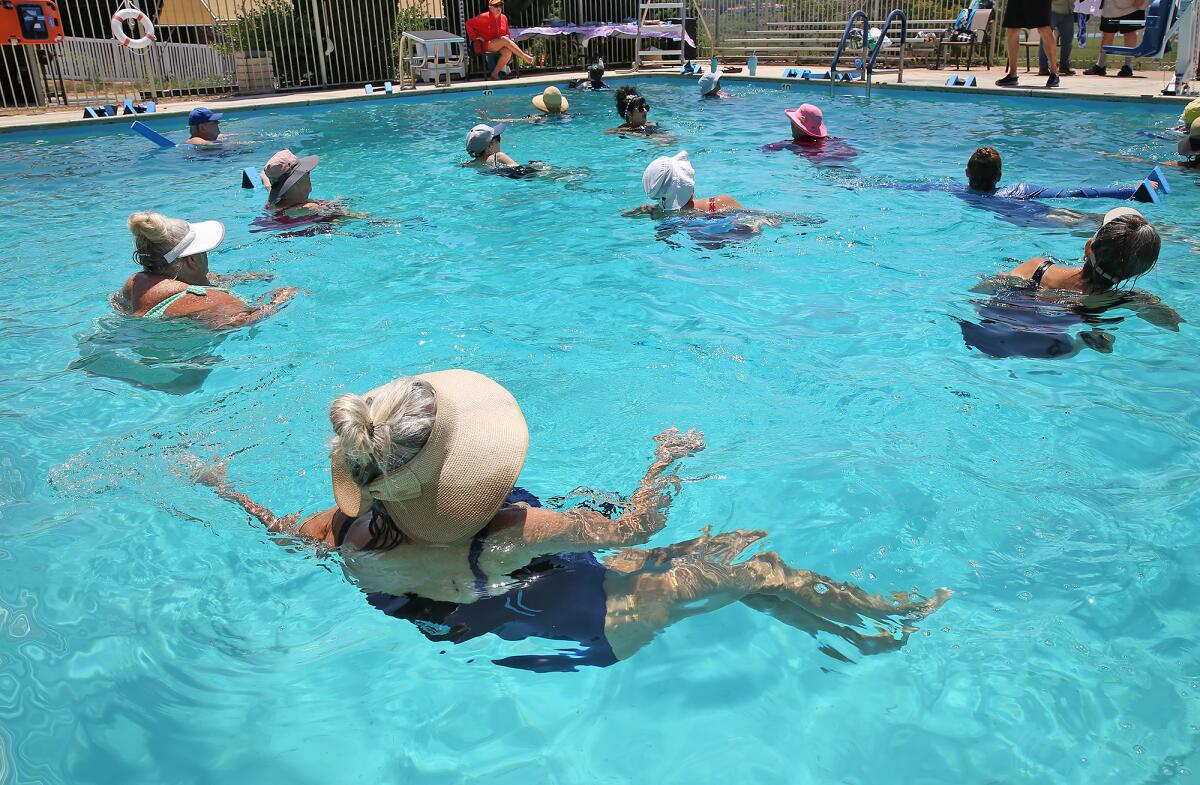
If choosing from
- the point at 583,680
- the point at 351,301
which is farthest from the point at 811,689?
the point at 351,301

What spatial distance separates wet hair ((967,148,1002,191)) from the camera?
7316 mm

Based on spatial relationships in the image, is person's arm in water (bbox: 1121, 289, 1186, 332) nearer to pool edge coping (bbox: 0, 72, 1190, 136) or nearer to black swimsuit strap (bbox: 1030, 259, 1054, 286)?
black swimsuit strap (bbox: 1030, 259, 1054, 286)

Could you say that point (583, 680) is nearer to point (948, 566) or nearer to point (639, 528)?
point (639, 528)

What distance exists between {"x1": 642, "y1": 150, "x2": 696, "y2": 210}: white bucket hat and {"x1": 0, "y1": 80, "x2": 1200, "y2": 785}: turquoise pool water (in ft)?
1.34

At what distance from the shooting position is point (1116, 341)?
16.6ft

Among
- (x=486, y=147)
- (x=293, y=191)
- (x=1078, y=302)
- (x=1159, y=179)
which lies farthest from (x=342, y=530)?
(x=486, y=147)

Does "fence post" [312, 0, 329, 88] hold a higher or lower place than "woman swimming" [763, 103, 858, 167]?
higher

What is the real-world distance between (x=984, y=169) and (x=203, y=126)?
10123 mm

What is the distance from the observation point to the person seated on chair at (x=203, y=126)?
1192 cm

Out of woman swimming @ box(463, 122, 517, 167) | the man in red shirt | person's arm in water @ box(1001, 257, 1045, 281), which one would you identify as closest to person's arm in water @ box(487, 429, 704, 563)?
person's arm in water @ box(1001, 257, 1045, 281)

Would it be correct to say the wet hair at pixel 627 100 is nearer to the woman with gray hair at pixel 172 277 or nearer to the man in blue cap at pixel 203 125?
the man in blue cap at pixel 203 125

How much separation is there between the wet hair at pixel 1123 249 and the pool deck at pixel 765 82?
914cm

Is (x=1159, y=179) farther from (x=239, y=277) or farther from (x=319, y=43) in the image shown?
(x=319, y=43)

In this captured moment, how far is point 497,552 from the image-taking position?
7.65 feet
